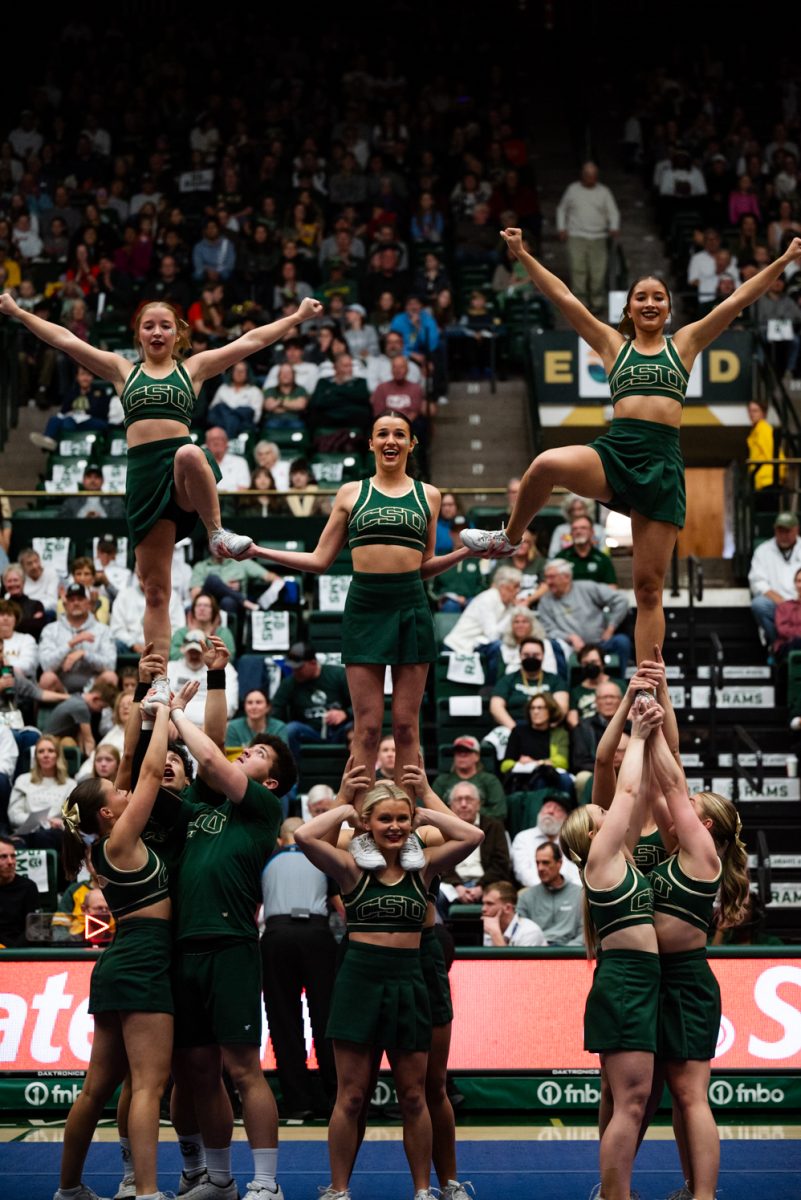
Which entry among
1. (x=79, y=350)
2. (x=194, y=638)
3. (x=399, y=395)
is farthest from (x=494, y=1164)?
(x=399, y=395)

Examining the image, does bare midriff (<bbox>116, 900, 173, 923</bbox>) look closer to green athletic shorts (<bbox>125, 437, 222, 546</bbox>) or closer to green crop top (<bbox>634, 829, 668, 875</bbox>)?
green athletic shorts (<bbox>125, 437, 222, 546</bbox>)

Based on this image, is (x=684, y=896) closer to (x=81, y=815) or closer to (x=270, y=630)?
(x=81, y=815)

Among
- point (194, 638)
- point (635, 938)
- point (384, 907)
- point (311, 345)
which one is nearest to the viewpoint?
point (635, 938)

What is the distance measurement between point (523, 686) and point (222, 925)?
5663 millimetres

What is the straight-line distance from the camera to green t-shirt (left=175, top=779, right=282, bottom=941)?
21.6ft

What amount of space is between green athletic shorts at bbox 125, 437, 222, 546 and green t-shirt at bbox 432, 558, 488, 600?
6.34 metres

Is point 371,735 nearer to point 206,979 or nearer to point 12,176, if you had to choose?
point 206,979

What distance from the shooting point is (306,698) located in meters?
12.2

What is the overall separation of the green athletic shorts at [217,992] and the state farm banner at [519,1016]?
2.58 m

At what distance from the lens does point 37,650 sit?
40.9 ft

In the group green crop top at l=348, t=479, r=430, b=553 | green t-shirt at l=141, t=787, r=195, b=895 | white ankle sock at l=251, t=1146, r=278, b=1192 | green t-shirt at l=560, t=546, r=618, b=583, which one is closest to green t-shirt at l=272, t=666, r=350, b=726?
green t-shirt at l=560, t=546, r=618, b=583

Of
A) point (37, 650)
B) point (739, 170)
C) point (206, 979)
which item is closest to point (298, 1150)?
point (206, 979)

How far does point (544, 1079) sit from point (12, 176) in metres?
14.8

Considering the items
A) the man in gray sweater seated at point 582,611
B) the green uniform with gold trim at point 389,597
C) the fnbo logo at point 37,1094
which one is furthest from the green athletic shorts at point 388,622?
the man in gray sweater seated at point 582,611
